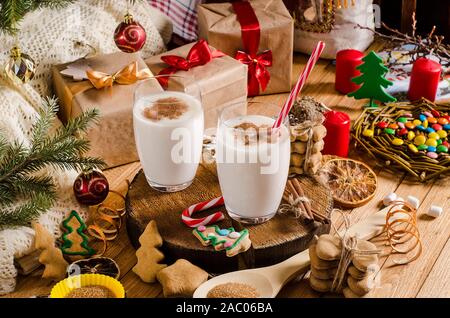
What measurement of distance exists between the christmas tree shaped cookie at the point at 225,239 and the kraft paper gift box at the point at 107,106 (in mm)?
455

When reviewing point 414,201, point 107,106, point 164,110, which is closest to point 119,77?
point 107,106

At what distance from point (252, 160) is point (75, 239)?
1.47ft

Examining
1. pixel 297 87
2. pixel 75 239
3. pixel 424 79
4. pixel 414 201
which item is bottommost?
pixel 75 239

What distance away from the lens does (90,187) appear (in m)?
1.60

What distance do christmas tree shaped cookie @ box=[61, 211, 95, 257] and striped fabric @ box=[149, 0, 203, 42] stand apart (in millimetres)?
943

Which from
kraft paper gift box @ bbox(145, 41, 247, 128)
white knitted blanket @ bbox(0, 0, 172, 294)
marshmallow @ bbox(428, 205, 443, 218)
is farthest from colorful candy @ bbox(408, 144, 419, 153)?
white knitted blanket @ bbox(0, 0, 172, 294)

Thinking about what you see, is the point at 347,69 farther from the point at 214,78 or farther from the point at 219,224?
the point at 219,224

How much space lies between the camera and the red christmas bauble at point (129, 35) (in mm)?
1886

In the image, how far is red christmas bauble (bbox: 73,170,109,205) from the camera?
1597mm

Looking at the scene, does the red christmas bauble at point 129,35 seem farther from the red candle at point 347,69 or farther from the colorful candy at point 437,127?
the colorful candy at point 437,127

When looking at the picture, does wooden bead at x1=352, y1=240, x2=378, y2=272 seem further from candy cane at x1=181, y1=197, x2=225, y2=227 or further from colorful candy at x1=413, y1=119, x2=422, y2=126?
colorful candy at x1=413, y1=119, x2=422, y2=126

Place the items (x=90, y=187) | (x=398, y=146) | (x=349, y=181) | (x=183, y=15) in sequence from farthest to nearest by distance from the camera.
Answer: (x=183, y=15), (x=398, y=146), (x=349, y=181), (x=90, y=187)

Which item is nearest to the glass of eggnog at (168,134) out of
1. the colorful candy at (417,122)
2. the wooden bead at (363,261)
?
the wooden bead at (363,261)

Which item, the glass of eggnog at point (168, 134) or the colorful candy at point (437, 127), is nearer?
the glass of eggnog at point (168, 134)
